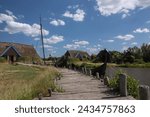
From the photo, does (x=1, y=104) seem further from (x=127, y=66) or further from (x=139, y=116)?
(x=127, y=66)

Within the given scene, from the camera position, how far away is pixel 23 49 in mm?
64188

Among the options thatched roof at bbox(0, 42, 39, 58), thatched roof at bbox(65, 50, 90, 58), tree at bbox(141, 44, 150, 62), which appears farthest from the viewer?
thatched roof at bbox(65, 50, 90, 58)

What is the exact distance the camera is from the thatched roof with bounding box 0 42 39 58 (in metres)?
58.6

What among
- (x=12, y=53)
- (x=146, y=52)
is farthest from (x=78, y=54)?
(x=12, y=53)

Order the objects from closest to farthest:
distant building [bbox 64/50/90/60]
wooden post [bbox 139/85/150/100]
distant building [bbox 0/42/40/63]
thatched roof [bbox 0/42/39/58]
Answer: wooden post [bbox 139/85/150/100], distant building [bbox 0/42/40/63], thatched roof [bbox 0/42/39/58], distant building [bbox 64/50/90/60]

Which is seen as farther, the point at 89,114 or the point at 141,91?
the point at 141,91

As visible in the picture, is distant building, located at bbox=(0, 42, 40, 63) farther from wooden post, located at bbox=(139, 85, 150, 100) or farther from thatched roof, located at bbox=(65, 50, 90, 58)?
wooden post, located at bbox=(139, 85, 150, 100)

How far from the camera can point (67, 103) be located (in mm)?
8141

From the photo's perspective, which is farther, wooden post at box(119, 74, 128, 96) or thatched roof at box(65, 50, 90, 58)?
thatched roof at box(65, 50, 90, 58)

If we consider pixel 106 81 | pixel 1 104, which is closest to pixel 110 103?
pixel 1 104

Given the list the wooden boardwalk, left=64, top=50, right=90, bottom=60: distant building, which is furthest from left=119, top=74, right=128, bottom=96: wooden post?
left=64, top=50, right=90, bottom=60: distant building

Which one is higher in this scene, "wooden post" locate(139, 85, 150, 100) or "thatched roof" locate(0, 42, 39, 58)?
"thatched roof" locate(0, 42, 39, 58)

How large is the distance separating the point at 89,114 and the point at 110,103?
1000mm

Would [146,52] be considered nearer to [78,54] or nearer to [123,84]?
[78,54]
